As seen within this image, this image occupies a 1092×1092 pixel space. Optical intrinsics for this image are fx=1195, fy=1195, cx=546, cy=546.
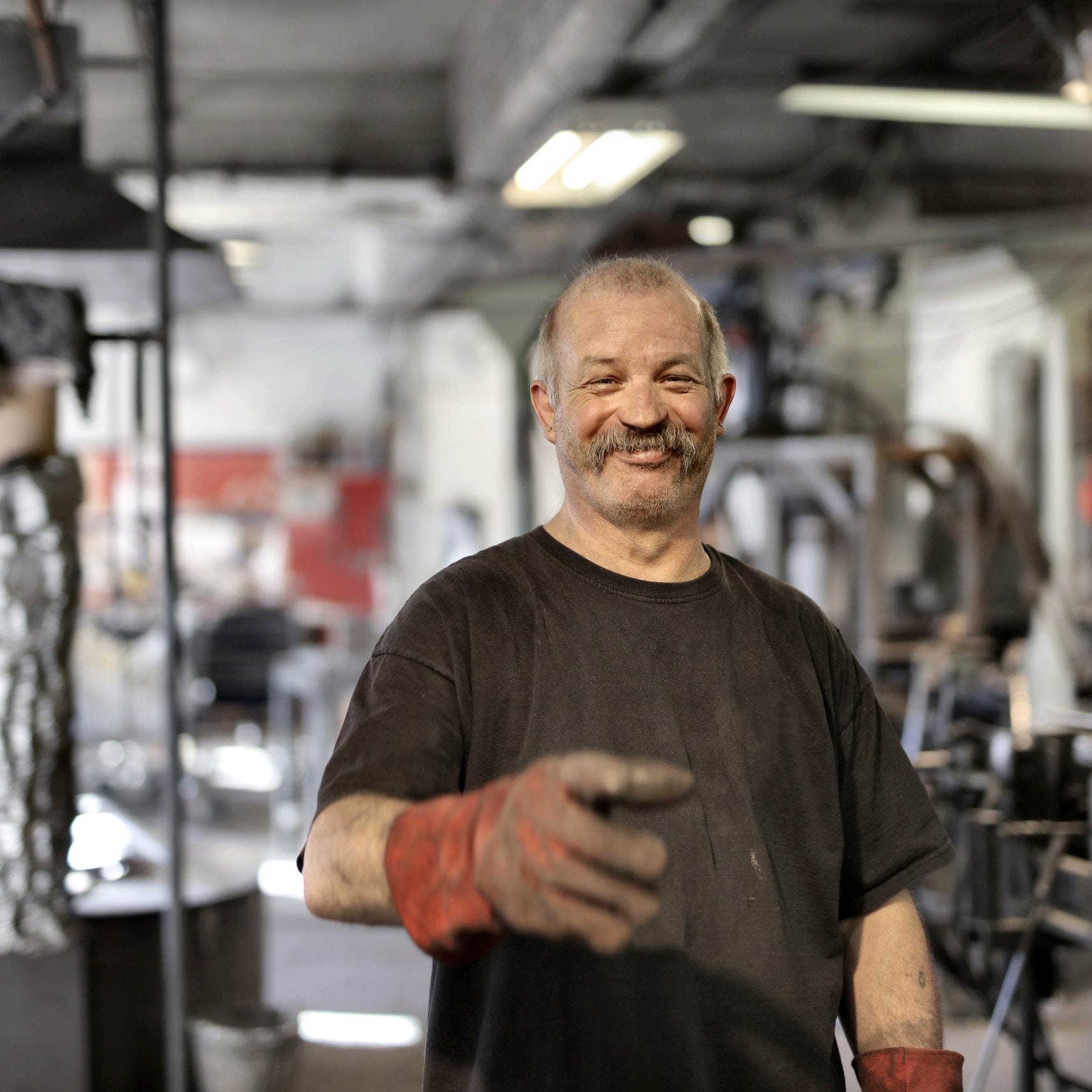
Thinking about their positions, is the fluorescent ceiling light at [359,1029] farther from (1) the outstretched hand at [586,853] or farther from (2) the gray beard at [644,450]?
(1) the outstretched hand at [586,853]

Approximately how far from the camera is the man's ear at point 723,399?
1634mm

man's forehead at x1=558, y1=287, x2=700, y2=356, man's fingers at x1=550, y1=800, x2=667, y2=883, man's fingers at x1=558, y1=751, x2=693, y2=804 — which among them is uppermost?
man's forehead at x1=558, y1=287, x2=700, y2=356

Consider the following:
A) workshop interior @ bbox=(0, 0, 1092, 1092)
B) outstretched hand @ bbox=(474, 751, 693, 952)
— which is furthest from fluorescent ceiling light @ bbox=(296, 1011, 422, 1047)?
outstretched hand @ bbox=(474, 751, 693, 952)

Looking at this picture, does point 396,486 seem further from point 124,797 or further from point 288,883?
point 288,883

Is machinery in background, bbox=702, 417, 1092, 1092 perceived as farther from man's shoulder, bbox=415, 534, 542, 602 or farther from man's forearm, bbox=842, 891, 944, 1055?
man's shoulder, bbox=415, 534, 542, 602

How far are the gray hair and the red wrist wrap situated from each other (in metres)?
0.70

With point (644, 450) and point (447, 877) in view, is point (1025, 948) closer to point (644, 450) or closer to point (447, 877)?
point (644, 450)

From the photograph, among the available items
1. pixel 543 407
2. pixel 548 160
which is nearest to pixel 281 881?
pixel 548 160

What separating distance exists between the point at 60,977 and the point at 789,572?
5386mm

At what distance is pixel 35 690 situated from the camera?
2.80 m

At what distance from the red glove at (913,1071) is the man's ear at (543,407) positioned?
91cm

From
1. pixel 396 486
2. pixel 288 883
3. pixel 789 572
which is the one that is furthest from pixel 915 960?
pixel 396 486

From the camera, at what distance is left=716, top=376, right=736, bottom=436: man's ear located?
1.63 metres

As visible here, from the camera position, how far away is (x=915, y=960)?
155 cm
